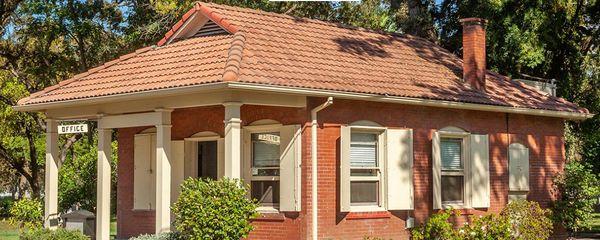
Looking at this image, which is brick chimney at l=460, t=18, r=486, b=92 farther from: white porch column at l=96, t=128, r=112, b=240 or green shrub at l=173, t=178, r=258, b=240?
white porch column at l=96, t=128, r=112, b=240

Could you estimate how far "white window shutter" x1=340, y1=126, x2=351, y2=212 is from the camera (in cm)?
1580

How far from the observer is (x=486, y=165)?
18.8 meters

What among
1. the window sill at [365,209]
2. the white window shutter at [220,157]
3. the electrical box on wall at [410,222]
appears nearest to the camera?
the window sill at [365,209]

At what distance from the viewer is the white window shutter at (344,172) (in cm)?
1580

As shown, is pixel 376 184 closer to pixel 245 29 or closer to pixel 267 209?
pixel 267 209

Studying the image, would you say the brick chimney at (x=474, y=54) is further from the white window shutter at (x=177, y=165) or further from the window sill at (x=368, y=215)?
the white window shutter at (x=177, y=165)

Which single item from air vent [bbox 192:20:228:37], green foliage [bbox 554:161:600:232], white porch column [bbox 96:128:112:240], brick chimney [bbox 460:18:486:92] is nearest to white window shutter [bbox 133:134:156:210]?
white porch column [bbox 96:128:112:240]

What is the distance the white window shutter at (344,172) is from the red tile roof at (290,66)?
0.87 meters

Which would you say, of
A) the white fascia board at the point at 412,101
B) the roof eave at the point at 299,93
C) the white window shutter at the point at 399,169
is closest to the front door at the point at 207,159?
the roof eave at the point at 299,93

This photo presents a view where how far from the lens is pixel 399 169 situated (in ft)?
55.4

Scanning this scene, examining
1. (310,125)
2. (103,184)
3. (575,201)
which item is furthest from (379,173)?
(575,201)

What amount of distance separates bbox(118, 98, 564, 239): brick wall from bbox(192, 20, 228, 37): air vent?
1.67 m

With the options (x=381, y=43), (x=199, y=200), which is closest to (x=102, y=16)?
(x=381, y=43)

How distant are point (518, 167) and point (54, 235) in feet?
33.4
